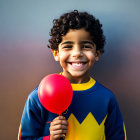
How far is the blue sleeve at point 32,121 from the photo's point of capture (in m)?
1.02

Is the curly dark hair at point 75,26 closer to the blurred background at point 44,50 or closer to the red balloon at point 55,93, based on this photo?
the blurred background at point 44,50

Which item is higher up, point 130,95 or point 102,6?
point 102,6

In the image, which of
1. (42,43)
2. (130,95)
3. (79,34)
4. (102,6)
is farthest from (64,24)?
(130,95)

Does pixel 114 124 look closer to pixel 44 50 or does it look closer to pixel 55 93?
pixel 55 93

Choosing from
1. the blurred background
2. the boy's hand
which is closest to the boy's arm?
the blurred background

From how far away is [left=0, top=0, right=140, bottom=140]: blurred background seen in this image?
1333mm

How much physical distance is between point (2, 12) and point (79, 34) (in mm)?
685

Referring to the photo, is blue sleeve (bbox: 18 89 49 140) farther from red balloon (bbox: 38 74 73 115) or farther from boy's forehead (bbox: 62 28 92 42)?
boy's forehead (bbox: 62 28 92 42)

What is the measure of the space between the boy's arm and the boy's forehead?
1.45 ft

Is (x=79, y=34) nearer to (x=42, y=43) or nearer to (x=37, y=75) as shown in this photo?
(x=42, y=43)

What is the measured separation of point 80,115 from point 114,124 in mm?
265

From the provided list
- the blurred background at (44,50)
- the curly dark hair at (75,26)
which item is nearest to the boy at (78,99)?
the curly dark hair at (75,26)

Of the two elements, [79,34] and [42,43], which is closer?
[79,34]

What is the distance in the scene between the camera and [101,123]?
42.6 inches
